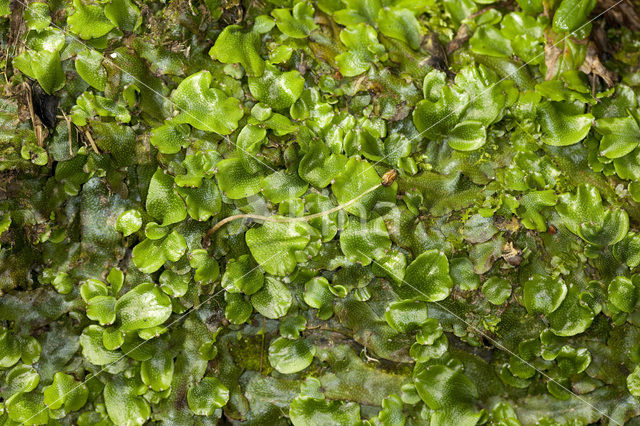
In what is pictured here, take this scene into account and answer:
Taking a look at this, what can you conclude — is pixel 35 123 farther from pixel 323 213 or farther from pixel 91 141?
pixel 323 213

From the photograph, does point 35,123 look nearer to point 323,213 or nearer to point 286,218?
point 286,218

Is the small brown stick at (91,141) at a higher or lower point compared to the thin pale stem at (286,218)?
higher

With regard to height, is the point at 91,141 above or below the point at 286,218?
above

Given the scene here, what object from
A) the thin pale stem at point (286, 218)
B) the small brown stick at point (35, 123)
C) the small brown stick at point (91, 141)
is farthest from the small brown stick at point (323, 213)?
the small brown stick at point (35, 123)

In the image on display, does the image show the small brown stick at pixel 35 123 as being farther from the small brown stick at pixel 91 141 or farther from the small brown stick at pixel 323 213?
the small brown stick at pixel 323 213

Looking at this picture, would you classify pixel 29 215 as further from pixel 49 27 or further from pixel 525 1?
pixel 525 1

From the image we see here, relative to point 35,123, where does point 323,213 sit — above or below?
below

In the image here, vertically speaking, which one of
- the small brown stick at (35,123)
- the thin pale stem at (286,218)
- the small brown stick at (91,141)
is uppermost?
the small brown stick at (35,123)

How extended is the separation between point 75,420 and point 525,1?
2512mm

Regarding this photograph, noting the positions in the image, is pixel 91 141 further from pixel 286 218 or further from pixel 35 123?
pixel 286 218

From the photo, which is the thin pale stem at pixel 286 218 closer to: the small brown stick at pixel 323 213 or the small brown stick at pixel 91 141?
the small brown stick at pixel 323 213

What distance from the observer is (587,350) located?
6.10 feet

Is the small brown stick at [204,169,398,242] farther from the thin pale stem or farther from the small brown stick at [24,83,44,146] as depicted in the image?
the small brown stick at [24,83,44,146]

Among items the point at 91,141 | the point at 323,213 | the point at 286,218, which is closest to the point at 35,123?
the point at 91,141
